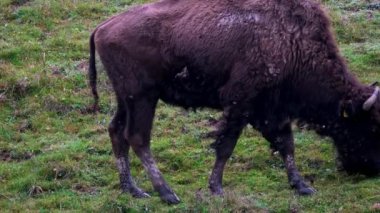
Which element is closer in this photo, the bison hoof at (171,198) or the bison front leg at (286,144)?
the bison hoof at (171,198)

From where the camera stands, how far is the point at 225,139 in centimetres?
852

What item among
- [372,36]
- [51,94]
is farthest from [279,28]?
[372,36]

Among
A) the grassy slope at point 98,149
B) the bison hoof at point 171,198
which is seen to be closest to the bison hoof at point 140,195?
the grassy slope at point 98,149

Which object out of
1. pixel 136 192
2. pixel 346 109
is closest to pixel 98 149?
pixel 136 192

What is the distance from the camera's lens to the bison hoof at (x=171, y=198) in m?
8.30

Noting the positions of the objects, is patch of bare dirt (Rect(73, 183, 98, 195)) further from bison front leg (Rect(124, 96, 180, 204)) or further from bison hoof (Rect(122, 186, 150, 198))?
bison front leg (Rect(124, 96, 180, 204))

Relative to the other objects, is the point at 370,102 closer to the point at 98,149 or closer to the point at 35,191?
the point at 98,149

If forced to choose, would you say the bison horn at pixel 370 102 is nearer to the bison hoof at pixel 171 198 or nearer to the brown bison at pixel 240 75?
the brown bison at pixel 240 75

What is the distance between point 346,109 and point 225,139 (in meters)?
1.25

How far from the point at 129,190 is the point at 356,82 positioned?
2547mm

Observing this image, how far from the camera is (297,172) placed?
875cm

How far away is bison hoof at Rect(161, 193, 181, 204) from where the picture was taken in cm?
830

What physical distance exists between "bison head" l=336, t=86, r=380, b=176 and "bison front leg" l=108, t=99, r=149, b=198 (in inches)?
82.3

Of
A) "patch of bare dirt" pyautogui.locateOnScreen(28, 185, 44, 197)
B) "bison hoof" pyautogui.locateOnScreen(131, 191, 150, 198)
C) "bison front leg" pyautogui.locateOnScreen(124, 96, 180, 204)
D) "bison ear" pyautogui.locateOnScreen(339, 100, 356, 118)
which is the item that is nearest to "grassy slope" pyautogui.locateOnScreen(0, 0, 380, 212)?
"patch of bare dirt" pyautogui.locateOnScreen(28, 185, 44, 197)
